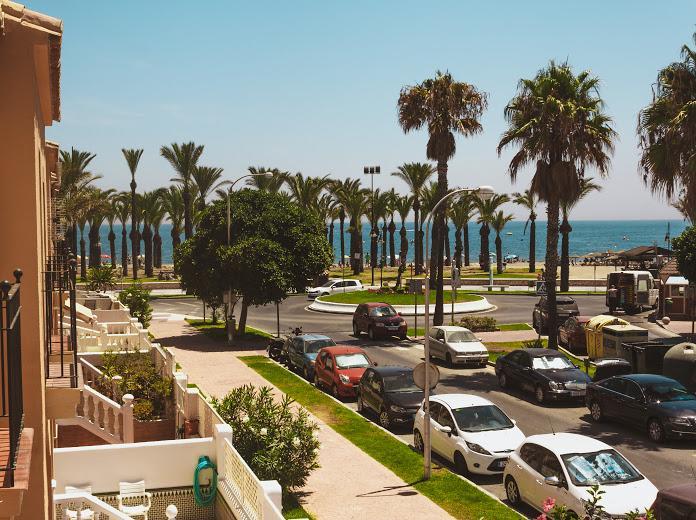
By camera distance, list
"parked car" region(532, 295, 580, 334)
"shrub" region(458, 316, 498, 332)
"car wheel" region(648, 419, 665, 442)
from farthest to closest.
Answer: "shrub" region(458, 316, 498, 332)
"parked car" region(532, 295, 580, 334)
"car wheel" region(648, 419, 665, 442)

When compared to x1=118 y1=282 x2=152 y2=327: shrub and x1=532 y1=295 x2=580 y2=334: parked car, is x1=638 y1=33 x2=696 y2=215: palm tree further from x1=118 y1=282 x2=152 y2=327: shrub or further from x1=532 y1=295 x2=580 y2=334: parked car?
x1=118 y1=282 x2=152 y2=327: shrub

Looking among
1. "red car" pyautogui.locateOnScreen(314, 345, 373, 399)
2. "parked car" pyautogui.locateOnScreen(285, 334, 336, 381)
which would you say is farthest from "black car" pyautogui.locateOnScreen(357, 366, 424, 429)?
"parked car" pyautogui.locateOnScreen(285, 334, 336, 381)

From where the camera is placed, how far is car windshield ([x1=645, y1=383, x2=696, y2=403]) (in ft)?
67.4

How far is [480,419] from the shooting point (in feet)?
60.7

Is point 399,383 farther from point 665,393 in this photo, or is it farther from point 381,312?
point 381,312

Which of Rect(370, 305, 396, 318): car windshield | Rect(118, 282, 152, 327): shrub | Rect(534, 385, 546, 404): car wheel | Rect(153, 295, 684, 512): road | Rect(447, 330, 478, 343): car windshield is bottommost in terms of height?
Rect(153, 295, 684, 512): road

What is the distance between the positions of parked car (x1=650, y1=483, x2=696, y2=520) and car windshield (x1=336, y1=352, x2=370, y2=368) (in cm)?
1457

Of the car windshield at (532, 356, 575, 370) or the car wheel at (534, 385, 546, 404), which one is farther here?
the car windshield at (532, 356, 575, 370)

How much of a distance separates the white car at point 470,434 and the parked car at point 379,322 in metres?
18.8

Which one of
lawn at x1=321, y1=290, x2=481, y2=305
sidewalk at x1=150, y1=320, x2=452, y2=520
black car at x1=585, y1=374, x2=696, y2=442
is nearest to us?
sidewalk at x1=150, y1=320, x2=452, y2=520

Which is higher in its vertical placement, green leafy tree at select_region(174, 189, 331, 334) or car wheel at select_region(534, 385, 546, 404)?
green leafy tree at select_region(174, 189, 331, 334)

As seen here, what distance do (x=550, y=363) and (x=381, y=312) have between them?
1466 centimetres

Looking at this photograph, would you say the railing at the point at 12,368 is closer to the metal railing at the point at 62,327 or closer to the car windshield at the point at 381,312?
the metal railing at the point at 62,327

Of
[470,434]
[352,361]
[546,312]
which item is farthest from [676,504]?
[546,312]
